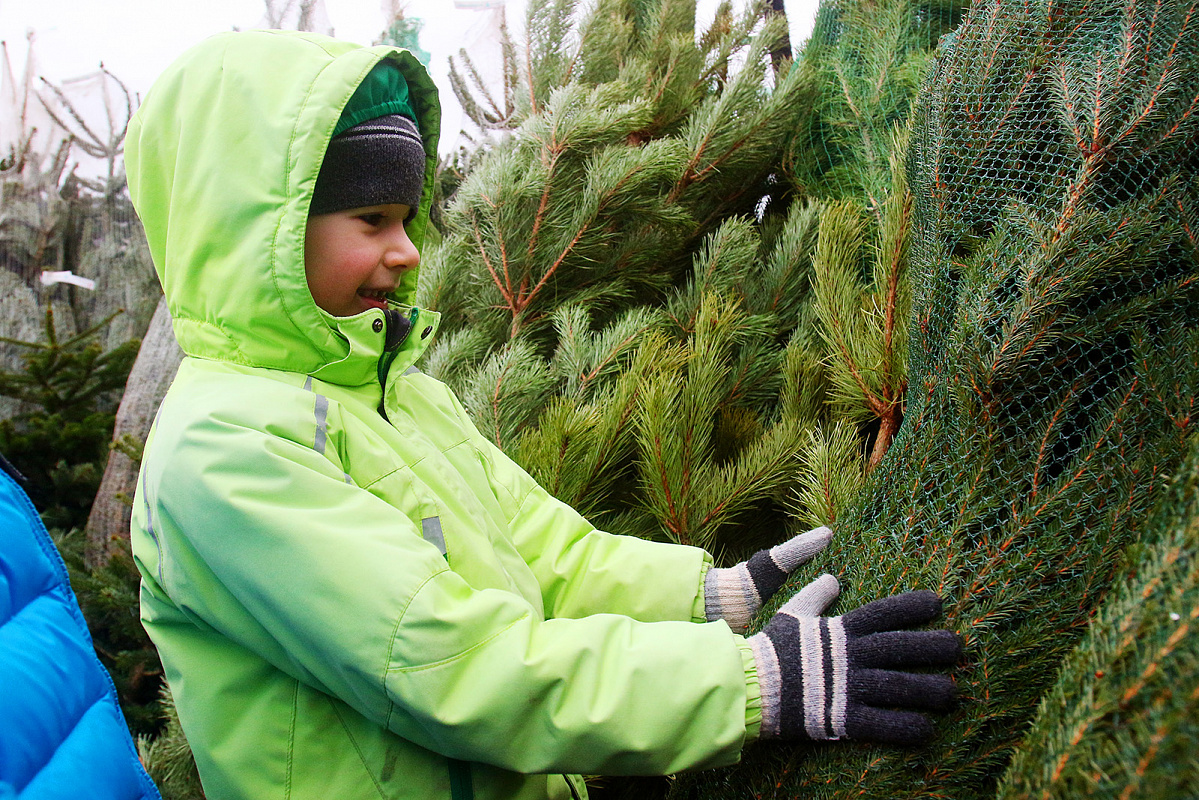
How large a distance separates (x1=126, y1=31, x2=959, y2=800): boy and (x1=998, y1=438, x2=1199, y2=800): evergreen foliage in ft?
0.78

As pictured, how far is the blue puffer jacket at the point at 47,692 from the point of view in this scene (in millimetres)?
924

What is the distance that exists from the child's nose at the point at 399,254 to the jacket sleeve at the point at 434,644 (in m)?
0.42

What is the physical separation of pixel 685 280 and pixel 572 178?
0.41 m

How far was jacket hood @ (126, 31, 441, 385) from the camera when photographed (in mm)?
1158

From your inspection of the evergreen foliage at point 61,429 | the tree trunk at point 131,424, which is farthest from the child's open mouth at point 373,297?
the evergreen foliage at point 61,429

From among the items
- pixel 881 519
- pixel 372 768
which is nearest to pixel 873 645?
pixel 881 519

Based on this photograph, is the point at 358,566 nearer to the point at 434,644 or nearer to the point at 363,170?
the point at 434,644

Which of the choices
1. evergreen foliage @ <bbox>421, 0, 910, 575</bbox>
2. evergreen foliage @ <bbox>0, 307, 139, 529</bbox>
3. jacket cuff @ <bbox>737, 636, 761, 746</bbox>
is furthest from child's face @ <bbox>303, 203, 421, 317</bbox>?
evergreen foliage @ <bbox>0, 307, 139, 529</bbox>

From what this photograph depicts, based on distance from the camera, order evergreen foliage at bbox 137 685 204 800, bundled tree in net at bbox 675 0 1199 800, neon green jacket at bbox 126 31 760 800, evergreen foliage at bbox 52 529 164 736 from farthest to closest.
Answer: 1. evergreen foliage at bbox 52 529 164 736
2. evergreen foliage at bbox 137 685 204 800
3. neon green jacket at bbox 126 31 760 800
4. bundled tree in net at bbox 675 0 1199 800

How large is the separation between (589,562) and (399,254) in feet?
2.07

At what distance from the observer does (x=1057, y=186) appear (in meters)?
0.91

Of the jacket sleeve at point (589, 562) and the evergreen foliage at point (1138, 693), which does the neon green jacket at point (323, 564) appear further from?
the evergreen foliage at point (1138, 693)

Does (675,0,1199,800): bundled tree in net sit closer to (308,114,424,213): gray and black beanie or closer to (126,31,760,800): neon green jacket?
(126,31,760,800): neon green jacket

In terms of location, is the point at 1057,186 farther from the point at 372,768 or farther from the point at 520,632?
the point at 372,768
